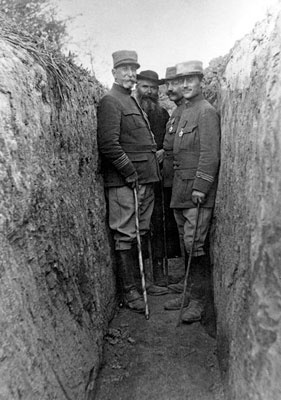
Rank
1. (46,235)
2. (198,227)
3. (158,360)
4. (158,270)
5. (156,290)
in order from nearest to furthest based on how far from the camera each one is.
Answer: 1. (46,235)
2. (158,360)
3. (198,227)
4. (156,290)
5. (158,270)

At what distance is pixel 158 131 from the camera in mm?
5812

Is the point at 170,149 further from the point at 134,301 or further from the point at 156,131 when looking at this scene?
the point at 134,301

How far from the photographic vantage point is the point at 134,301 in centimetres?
475

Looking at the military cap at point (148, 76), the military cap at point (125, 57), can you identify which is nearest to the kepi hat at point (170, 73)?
the military cap at point (148, 76)

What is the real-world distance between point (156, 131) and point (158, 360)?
3.15m

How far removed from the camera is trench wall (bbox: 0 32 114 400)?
2.10 meters

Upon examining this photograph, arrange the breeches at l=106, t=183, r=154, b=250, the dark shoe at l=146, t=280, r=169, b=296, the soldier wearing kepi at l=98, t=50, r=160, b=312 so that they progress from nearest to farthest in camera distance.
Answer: the soldier wearing kepi at l=98, t=50, r=160, b=312, the breeches at l=106, t=183, r=154, b=250, the dark shoe at l=146, t=280, r=169, b=296

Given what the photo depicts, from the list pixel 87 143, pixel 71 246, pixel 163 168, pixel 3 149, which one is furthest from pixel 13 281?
pixel 163 168

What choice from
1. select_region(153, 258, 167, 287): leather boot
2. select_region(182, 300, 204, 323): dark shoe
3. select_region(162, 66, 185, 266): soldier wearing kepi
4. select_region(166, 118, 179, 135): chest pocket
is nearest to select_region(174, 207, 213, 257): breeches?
select_region(182, 300, 204, 323): dark shoe

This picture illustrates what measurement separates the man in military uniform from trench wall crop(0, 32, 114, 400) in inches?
66.1

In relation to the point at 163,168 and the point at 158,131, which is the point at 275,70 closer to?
the point at 163,168

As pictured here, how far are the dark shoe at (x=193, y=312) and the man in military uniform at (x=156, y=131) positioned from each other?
99 cm

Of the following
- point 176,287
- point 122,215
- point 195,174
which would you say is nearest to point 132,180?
point 122,215

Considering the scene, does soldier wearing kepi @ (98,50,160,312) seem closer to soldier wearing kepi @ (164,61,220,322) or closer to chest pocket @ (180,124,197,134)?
soldier wearing kepi @ (164,61,220,322)
